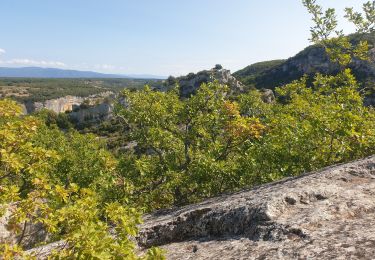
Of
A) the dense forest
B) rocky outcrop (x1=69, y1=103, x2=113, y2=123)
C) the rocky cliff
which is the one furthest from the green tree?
rocky outcrop (x1=69, y1=103, x2=113, y2=123)

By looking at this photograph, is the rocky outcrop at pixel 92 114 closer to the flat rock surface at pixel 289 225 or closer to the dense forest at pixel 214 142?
the dense forest at pixel 214 142

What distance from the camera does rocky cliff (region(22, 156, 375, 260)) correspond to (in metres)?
6.68

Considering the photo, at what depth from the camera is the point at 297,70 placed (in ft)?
550

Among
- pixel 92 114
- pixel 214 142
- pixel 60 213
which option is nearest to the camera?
pixel 60 213

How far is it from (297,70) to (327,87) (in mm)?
156654

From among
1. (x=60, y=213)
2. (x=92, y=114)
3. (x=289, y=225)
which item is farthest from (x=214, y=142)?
(x=92, y=114)

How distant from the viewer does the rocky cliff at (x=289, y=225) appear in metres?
6.68

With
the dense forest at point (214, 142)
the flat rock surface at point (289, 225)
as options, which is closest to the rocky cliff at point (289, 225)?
the flat rock surface at point (289, 225)

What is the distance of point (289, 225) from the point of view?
7.68 metres

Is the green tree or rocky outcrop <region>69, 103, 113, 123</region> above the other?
the green tree

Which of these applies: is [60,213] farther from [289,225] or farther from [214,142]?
[214,142]

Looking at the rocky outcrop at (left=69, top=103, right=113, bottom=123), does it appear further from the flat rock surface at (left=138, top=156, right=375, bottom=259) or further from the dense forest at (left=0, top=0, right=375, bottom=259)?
the flat rock surface at (left=138, top=156, right=375, bottom=259)

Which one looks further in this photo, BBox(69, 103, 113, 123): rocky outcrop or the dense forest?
BBox(69, 103, 113, 123): rocky outcrop

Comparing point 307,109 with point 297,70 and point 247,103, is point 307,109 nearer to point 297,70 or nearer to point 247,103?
point 247,103
